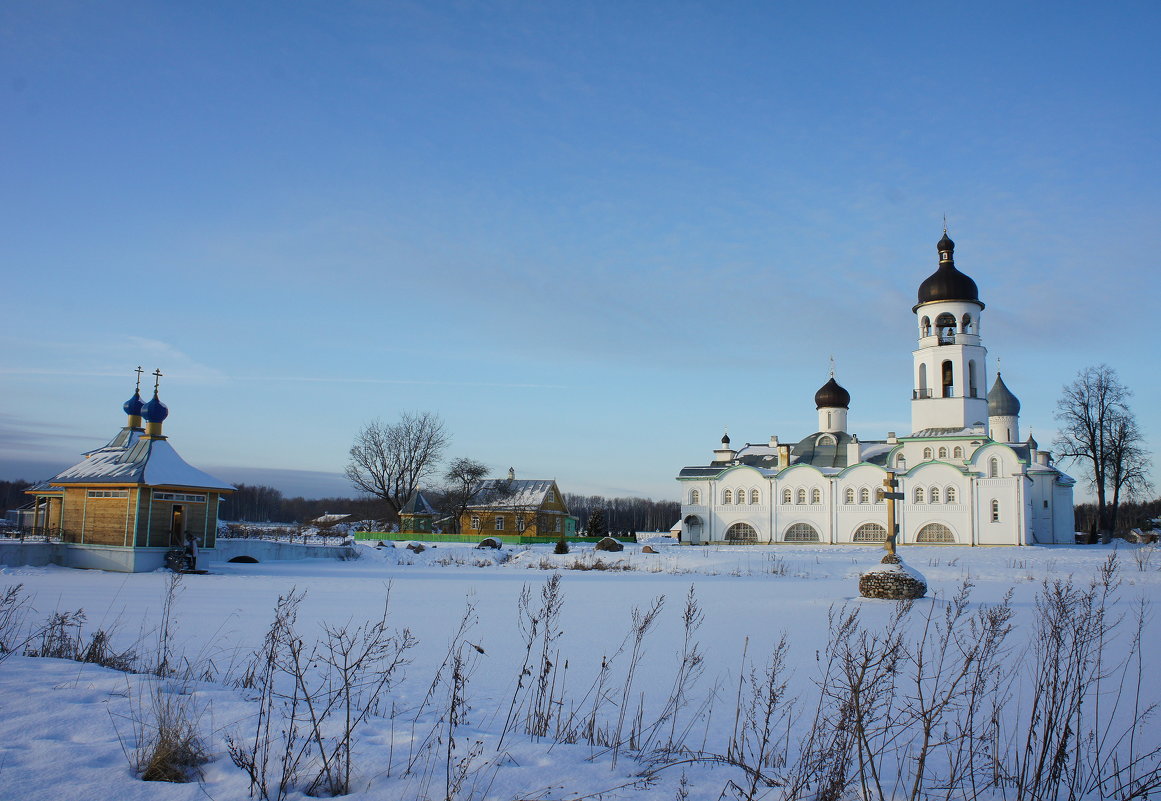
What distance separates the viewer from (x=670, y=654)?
371 inches

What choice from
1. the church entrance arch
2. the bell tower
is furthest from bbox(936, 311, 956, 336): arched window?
the church entrance arch

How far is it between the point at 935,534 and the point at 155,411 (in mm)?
39678

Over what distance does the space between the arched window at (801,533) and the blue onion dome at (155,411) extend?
36440mm

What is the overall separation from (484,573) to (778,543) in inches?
1198

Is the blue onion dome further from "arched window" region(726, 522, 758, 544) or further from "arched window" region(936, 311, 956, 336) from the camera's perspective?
"arched window" region(936, 311, 956, 336)

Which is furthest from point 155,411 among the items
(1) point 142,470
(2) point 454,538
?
(2) point 454,538

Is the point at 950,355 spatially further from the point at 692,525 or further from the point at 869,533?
the point at 692,525

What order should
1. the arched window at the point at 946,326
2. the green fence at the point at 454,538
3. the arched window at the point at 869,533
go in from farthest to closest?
the arched window at the point at 946,326
the arched window at the point at 869,533
the green fence at the point at 454,538

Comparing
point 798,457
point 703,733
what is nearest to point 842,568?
point 703,733

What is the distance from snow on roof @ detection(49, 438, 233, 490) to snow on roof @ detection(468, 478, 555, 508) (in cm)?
2997

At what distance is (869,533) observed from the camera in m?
49.7

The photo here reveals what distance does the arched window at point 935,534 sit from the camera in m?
47.2

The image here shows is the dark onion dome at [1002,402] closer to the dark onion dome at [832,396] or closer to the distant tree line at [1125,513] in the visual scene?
the dark onion dome at [832,396]

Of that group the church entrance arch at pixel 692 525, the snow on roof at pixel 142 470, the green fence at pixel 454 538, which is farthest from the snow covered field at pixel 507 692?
the church entrance arch at pixel 692 525
